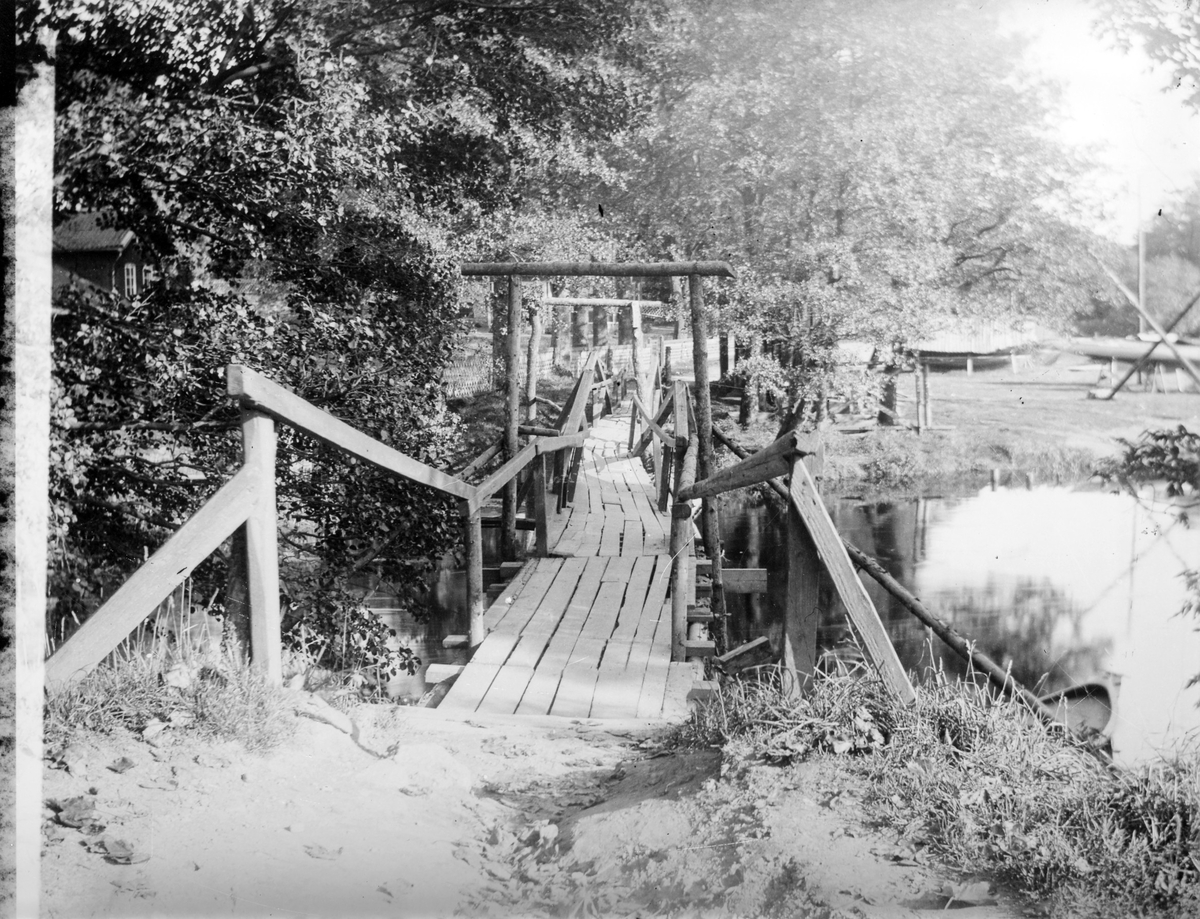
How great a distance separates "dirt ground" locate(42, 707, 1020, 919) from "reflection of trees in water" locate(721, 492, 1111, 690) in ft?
1.64

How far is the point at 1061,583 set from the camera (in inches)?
127

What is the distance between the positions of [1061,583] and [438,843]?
2.32 metres

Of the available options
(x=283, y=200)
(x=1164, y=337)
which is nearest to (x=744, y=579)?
(x=1164, y=337)

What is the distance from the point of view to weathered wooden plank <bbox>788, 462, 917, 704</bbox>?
1.89m

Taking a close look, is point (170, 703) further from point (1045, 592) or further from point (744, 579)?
point (744, 579)

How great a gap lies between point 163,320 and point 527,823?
96.6 inches

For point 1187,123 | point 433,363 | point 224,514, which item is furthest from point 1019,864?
point 433,363

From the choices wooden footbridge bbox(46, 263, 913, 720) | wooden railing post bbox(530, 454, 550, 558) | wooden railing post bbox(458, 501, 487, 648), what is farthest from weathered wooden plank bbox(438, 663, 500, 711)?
wooden railing post bbox(530, 454, 550, 558)

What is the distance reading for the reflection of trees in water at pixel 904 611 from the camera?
10.3 ft

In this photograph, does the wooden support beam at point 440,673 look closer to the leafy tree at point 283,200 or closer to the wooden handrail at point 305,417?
the wooden handrail at point 305,417

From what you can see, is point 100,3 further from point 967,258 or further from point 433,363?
point 967,258

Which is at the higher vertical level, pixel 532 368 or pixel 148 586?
pixel 532 368

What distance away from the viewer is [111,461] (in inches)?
140

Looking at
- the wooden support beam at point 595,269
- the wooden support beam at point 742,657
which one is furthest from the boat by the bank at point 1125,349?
the wooden support beam at point 742,657
